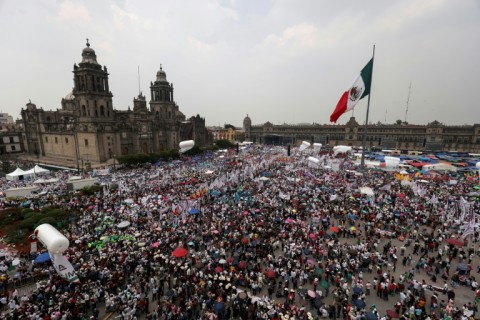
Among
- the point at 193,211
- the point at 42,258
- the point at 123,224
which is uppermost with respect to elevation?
the point at 193,211

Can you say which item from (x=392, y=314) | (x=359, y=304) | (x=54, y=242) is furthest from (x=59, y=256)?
A: (x=392, y=314)

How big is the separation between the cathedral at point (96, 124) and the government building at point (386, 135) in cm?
5586

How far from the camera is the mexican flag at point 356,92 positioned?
749 inches

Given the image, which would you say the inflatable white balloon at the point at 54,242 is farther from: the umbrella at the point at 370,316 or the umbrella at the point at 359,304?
the umbrella at the point at 370,316

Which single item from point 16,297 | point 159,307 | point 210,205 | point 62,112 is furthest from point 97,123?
point 159,307

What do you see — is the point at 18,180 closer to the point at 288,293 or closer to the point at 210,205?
the point at 210,205

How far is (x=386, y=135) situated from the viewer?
101 meters

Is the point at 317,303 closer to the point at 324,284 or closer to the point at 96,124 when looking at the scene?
Result: the point at 324,284

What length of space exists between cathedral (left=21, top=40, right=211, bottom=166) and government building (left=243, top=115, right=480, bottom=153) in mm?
55860

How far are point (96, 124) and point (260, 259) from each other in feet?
177

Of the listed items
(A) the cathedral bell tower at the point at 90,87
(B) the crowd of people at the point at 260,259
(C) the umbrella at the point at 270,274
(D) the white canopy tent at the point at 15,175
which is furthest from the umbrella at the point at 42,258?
(A) the cathedral bell tower at the point at 90,87

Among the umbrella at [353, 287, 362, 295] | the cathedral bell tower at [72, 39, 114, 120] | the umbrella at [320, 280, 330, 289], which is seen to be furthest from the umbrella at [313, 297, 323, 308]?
the cathedral bell tower at [72, 39, 114, 120]

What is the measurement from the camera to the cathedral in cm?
5531

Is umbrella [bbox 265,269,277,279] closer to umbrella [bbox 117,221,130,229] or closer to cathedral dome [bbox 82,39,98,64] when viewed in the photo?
umbrella [bbox 117,221,130,229]
